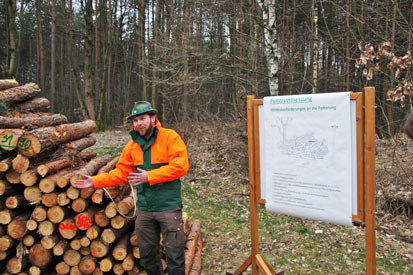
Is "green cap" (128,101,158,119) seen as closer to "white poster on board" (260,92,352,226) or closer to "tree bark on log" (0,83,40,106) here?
"white poster on board" (260,92,352,226)

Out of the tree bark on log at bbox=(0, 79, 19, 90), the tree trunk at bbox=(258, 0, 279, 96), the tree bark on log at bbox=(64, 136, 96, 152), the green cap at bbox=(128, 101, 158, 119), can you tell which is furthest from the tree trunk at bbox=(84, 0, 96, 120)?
the green cap at bbox=(128, 101, 158, 119)

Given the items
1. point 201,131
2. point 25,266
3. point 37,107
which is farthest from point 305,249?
point 201,131

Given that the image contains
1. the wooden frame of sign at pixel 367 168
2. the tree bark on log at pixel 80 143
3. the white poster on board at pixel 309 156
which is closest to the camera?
the wooden frame of sign at pixel 367 168

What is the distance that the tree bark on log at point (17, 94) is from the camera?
6105 millimetres

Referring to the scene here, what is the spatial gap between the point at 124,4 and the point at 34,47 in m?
13.7

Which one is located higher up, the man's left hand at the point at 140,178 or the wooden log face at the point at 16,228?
the man's left hand at the point at 140,178

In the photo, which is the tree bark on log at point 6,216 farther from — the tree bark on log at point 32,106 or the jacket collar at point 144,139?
the tree bark on log at point 32,106

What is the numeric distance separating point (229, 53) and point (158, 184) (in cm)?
764

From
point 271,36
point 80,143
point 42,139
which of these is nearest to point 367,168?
point 42,139

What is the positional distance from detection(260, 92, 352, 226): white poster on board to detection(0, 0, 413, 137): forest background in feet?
9.81

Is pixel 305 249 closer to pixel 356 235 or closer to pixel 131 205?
pixel 356 235

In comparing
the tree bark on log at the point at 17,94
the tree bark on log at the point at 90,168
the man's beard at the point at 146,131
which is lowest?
the tree bark on log at the point at 90,168

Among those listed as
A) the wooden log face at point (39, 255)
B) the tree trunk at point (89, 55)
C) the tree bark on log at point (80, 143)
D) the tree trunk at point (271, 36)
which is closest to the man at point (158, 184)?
the wooden log face at point (39, 255)

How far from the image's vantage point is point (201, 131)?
11539mm
